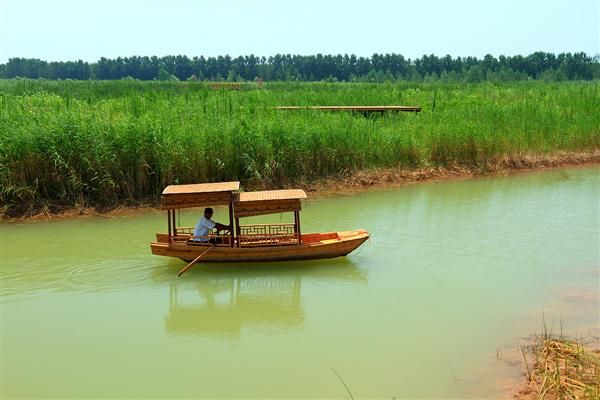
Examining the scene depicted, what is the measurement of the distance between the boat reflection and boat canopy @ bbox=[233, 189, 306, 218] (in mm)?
798

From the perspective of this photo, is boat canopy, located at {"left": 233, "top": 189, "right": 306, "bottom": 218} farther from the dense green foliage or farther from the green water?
the dense green foliage

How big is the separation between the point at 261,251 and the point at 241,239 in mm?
394

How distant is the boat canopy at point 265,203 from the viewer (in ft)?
24.0

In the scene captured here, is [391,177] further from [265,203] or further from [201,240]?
[201,240]

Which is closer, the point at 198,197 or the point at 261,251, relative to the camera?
the point at 198,197

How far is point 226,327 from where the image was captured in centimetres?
600

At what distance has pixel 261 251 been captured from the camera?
7.49 metres

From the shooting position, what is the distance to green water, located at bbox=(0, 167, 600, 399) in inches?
193

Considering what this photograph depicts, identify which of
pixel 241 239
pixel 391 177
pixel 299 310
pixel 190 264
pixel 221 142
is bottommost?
pixel 299 310

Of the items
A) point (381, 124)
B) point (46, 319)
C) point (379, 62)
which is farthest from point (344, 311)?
point (379, 62)

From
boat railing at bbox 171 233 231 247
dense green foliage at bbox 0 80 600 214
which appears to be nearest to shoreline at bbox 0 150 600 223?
Answer: dense green foliage at bbox 0 80 600 214

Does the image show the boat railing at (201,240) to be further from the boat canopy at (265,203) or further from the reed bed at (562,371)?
the reed bed at (562,371)

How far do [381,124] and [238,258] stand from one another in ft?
28.0

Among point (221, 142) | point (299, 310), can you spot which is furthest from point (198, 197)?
point (221, 142)
